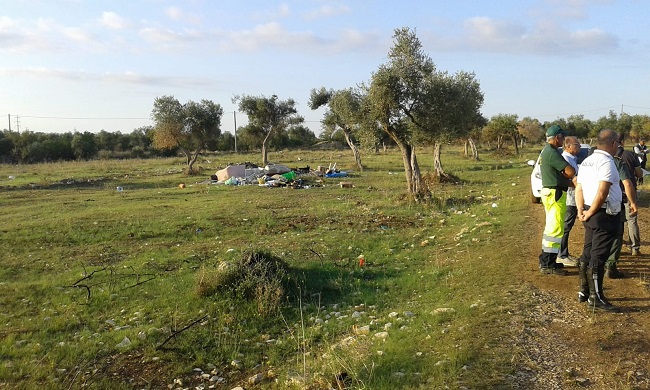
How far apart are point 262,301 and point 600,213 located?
4.75 metres

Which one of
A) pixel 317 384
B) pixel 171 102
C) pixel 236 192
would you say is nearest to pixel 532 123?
pixel 171 102

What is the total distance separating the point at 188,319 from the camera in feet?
23.6

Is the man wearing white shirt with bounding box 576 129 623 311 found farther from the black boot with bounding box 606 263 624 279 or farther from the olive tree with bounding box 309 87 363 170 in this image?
the olive tree with bounding box 309 87 363 170

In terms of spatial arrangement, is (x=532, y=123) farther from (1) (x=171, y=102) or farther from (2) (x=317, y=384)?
(2) (x=317, y=384)

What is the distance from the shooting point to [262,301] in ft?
24.2

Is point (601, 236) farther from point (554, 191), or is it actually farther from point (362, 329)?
point (362, 329)

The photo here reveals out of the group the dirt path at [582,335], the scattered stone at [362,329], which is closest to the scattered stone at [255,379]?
the scattered stone at [362,329]

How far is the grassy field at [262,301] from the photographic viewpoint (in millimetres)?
5281

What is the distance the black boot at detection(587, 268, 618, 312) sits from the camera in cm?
562

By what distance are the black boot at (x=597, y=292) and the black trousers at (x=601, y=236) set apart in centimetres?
9

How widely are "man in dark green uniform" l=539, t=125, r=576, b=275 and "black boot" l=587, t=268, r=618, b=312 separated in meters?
1.30

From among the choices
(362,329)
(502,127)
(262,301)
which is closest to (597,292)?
(362,329)

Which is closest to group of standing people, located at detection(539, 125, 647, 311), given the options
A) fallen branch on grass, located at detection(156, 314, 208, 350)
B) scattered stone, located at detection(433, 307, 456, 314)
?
scattered stone, located at detection(433, 307, 456, 314)

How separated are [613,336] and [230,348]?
4413 millimetres
